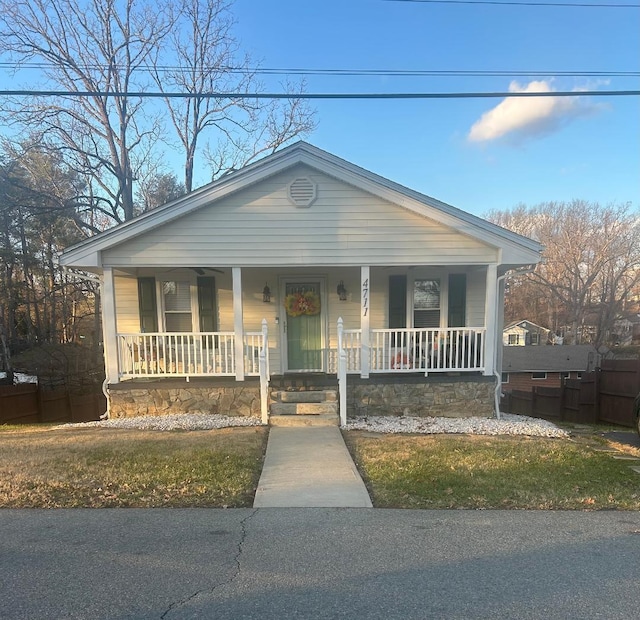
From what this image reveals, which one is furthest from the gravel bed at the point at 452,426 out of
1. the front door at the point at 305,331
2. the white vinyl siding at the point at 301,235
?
the white vinyl siding at the point at 301,235

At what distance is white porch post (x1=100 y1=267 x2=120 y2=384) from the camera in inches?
309

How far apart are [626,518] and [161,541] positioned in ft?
12.8

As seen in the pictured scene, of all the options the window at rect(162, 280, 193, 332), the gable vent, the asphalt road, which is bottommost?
the asphalt road

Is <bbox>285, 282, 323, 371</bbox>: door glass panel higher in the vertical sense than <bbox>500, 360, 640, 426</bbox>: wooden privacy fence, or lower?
higher

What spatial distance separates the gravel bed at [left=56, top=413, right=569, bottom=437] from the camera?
6.80 m

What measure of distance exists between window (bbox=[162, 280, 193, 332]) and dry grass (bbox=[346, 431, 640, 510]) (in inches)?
209

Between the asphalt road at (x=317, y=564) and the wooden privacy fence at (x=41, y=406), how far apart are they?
9.35 metres

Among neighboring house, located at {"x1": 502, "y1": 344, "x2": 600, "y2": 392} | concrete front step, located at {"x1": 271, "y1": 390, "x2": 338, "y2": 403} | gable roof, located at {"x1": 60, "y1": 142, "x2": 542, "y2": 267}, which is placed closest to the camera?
concrete front step, located at {"x1": 271, "y1": 390, "x2": 338, "y2": 403}

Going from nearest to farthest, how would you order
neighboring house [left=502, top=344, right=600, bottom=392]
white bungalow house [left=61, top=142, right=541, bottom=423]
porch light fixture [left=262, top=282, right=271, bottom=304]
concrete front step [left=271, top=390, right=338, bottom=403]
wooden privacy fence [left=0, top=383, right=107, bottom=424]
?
concrete front step [left=271, top=390, right=338, bottom=403] → white bungalow house [left=61, top=142, right=541, bottom=423] → porch light fixture [left=262, top=282, right=271, bottom=304] → wooden privacy fence [left=0, top=383, right=107, bottom=424] → neighboring house [left=502, top=344, right=600, bottom=392]

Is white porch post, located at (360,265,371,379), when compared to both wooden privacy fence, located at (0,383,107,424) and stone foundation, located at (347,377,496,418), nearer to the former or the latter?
stone foundation, located at (347,377,496,418)

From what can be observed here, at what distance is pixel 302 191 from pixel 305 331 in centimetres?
326

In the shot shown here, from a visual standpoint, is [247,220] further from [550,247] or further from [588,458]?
[550,247]

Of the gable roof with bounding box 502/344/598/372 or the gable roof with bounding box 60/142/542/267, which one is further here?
the gable roof with bounding box 502/344/598/372

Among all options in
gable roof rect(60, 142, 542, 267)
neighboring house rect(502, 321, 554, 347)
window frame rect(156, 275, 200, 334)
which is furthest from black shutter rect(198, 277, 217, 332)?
neighboring house rect(502, 321, 554, 347)
